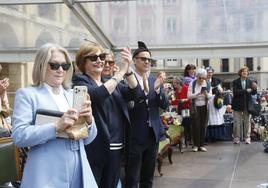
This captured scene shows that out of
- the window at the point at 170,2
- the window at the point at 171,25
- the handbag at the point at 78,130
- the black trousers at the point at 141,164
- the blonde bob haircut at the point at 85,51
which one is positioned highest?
the window at the point at 170,2

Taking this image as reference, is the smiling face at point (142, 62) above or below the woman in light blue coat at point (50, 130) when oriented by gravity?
above

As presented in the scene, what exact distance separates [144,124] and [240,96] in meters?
5.77

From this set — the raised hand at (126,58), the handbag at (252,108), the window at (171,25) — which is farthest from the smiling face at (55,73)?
the handbag at (252,108)

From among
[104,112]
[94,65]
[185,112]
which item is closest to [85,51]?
[94,65]

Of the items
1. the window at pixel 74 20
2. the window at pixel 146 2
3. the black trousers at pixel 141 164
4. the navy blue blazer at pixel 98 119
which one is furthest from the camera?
the window at pixel 74 20

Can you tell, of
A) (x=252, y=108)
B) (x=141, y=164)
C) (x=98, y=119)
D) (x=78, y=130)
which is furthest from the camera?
(x=252, y=108)

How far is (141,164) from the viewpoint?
4270mm

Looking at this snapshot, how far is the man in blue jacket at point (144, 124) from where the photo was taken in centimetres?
411

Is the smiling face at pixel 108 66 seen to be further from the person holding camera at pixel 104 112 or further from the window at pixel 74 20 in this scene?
the window at pixel 74 20

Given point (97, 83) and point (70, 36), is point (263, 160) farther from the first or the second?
point (97, 83)

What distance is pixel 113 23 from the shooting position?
8.66 m

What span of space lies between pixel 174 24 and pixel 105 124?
18.4ft

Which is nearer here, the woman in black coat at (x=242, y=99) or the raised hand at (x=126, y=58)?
the raised hand at (x=126, y=58)

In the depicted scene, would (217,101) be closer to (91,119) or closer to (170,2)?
(170,2)
